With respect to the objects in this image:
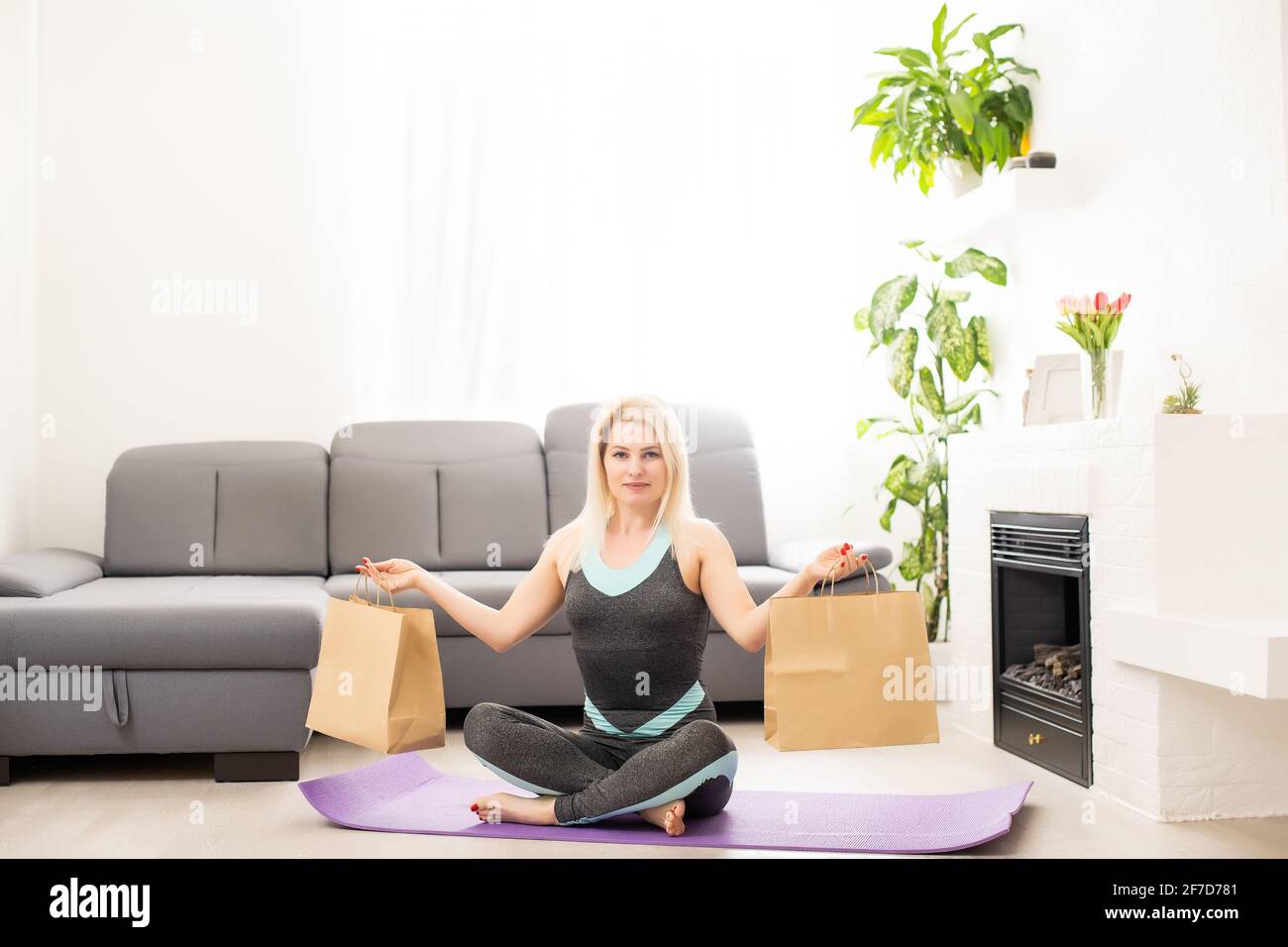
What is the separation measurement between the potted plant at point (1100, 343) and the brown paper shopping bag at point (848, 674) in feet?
3.67

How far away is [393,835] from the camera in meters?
2.32

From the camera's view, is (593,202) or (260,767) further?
(593,202)

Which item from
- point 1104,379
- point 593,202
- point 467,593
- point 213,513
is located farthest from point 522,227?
point 1104,379

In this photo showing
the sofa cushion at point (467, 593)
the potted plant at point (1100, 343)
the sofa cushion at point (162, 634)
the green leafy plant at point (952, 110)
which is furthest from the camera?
the green leafy plant at point (952, 110)

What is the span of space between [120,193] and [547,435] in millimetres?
1843

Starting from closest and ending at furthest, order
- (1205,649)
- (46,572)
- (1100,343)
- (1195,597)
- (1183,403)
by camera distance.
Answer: (1205,649) < (1195,597) < (1183,403) < (1100,343) < (46,572)

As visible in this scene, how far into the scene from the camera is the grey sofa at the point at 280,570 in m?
2.79

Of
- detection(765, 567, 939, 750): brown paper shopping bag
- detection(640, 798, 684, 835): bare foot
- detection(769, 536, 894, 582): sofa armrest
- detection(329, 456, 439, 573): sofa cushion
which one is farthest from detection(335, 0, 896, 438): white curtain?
detection(765, 567, 939, 750): brown paper shopping bag

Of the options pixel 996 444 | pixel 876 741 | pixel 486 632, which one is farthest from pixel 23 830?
pixel 996 444

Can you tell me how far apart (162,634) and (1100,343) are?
2.45m

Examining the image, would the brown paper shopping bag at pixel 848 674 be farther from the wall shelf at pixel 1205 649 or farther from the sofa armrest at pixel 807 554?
the sofa armrest at pixel 807 554

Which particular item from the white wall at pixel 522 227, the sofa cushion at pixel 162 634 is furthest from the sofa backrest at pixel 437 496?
the sofa cushion at pixel 162 634

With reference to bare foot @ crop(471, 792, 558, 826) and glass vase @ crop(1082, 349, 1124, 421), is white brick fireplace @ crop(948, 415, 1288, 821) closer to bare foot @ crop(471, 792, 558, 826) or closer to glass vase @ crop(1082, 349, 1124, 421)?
glass vase @ crop(1082, 349, 1124, 421)

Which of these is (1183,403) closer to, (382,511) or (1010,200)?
(1010,200)
